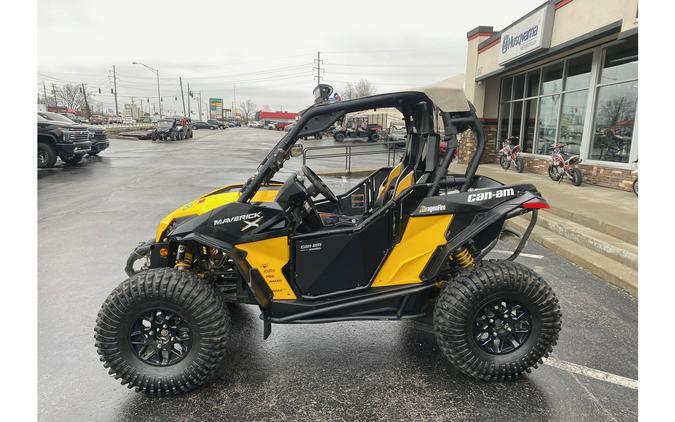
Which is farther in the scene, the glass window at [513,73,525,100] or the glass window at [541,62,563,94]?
the glass window at [513,73,525,100]

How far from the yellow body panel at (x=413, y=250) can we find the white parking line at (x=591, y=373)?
1.25 metres

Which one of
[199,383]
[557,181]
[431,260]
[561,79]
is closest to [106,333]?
[199,383]

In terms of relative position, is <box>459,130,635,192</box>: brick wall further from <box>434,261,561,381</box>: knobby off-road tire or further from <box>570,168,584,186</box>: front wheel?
<box>434,261,561,381</box>: knobby off-road tire

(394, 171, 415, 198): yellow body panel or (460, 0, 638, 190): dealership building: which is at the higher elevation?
(460, 0, 638, 190): dealership building

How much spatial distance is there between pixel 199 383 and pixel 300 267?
1.00 metres

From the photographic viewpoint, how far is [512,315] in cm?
291

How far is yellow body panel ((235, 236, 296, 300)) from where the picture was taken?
2.83 metres

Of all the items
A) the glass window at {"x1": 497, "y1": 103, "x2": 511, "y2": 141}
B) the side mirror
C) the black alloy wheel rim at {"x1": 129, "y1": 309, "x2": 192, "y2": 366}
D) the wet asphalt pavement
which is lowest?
the wet asphalt pavement

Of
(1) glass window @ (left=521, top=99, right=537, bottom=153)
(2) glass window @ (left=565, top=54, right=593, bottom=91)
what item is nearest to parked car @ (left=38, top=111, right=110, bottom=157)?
(1) glass window @ (left=521, top=99, right=537, bottom=153)

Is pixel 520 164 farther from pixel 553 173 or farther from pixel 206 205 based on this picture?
pixel 206 205

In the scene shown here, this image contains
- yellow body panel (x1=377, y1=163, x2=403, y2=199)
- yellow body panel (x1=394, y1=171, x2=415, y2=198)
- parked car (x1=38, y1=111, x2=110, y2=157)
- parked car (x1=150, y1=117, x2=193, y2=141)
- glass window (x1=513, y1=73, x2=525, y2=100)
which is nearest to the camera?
yellow body panel (x1=394, y1=171, x2=415, y2=198)

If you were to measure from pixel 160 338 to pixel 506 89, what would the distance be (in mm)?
14583

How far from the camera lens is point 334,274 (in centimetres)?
297

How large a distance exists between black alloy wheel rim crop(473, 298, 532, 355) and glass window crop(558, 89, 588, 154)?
30.0 feet
